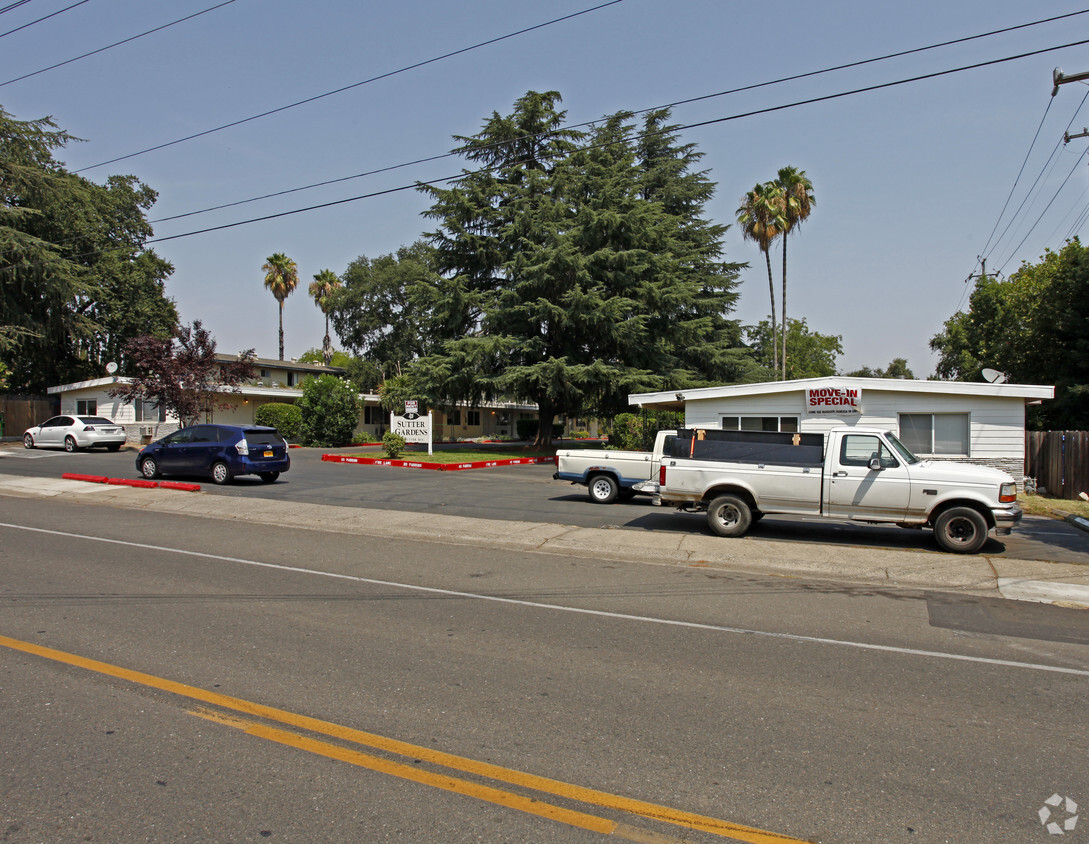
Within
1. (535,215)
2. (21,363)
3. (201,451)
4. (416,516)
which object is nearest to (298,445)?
(535,215)

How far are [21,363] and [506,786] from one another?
57971 mm

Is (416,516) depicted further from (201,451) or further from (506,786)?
(506,786)

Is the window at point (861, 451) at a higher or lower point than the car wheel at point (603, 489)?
higher

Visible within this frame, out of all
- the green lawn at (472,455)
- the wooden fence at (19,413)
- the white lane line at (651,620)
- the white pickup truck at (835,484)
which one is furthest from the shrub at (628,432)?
the wooden fence at (19,413)

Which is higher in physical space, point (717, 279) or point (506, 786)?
point (717, 279)

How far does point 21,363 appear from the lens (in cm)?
4934

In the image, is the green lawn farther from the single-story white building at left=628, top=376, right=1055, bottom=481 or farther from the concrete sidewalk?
the concrete sidewalk

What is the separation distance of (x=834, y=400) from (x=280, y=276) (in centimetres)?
6685

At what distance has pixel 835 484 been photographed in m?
12.0

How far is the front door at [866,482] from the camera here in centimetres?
1174

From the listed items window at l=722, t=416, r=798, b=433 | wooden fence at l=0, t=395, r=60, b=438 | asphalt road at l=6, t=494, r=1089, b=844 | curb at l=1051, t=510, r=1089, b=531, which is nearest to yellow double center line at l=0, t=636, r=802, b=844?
asphalt road at l=6, t=494, r=1089, b=844

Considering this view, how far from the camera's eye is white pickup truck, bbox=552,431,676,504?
1692 cm

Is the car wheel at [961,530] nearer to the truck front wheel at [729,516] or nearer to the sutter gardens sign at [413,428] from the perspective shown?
the truck front wheel at [729,516]

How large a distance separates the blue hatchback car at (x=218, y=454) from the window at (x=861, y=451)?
1461 cm
